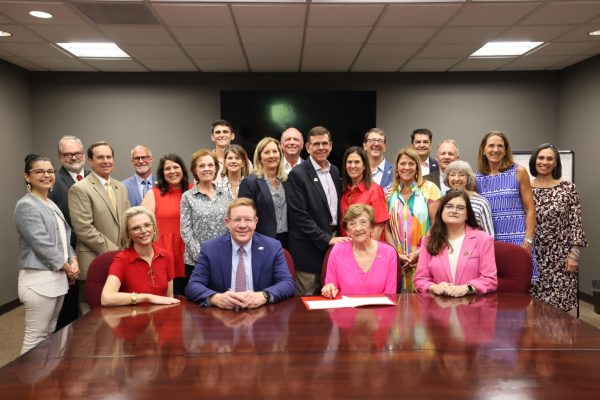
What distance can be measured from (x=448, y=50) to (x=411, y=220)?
132 inches

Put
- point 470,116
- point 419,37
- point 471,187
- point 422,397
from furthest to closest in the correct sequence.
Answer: point 470,116 < point 419,37 < point 471,187 < point 422,397

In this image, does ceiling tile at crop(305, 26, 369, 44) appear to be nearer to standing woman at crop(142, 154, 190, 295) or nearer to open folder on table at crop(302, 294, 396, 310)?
standing woman at crop(142, 154, 190, 295)

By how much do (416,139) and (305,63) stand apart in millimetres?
2712

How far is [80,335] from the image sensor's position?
6.08ft

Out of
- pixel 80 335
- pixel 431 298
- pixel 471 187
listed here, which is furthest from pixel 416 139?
pixel 80 335

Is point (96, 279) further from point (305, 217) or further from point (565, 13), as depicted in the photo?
point (565, 13)

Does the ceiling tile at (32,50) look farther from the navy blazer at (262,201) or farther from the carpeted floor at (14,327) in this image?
the navy blazer at (262,201)

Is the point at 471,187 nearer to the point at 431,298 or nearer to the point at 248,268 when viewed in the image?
the point at 431,298

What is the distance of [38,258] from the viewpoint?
3162mm

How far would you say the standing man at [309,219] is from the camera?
3.29 metres

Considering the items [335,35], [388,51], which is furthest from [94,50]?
[388,51]

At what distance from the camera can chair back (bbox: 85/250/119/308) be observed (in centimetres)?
261

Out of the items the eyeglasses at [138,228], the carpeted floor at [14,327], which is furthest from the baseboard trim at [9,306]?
the eyeglasses at [138,228]

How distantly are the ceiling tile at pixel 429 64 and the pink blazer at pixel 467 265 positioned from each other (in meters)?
4.24
